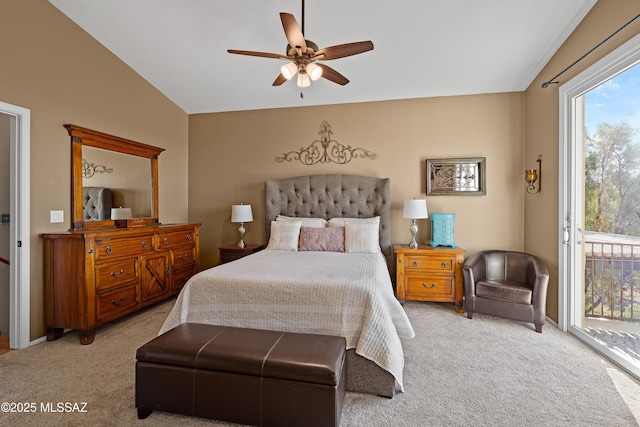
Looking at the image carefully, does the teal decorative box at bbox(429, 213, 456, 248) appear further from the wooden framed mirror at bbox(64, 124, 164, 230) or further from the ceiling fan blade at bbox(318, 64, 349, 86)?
the wooden framed mirror at bbox(64, 124, 164, 230)

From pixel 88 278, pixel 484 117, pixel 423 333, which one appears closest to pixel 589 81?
pixel 484 117

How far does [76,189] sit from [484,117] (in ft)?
16.6

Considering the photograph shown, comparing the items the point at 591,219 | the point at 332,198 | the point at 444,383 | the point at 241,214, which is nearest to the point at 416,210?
the point at 332,198

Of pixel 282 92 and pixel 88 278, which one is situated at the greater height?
pixel 282 92

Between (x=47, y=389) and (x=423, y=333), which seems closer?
(x=47, y=389)

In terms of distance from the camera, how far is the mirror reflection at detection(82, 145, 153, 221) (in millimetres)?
3256

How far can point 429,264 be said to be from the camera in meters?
3.64

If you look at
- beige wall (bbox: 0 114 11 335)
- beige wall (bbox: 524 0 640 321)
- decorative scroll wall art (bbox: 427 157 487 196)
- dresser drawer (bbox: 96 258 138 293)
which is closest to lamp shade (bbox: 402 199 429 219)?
decorative scroll wall art (bbox: 427 157 487 196)

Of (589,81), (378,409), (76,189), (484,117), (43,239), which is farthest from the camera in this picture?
(484,117)

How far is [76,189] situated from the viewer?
3.11 meters

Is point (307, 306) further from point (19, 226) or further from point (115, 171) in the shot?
point (115, 171)

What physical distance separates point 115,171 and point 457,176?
14.6ft

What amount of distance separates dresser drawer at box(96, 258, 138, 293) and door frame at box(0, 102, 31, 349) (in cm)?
57

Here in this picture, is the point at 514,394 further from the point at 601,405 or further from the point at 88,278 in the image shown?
the point at 88,278
